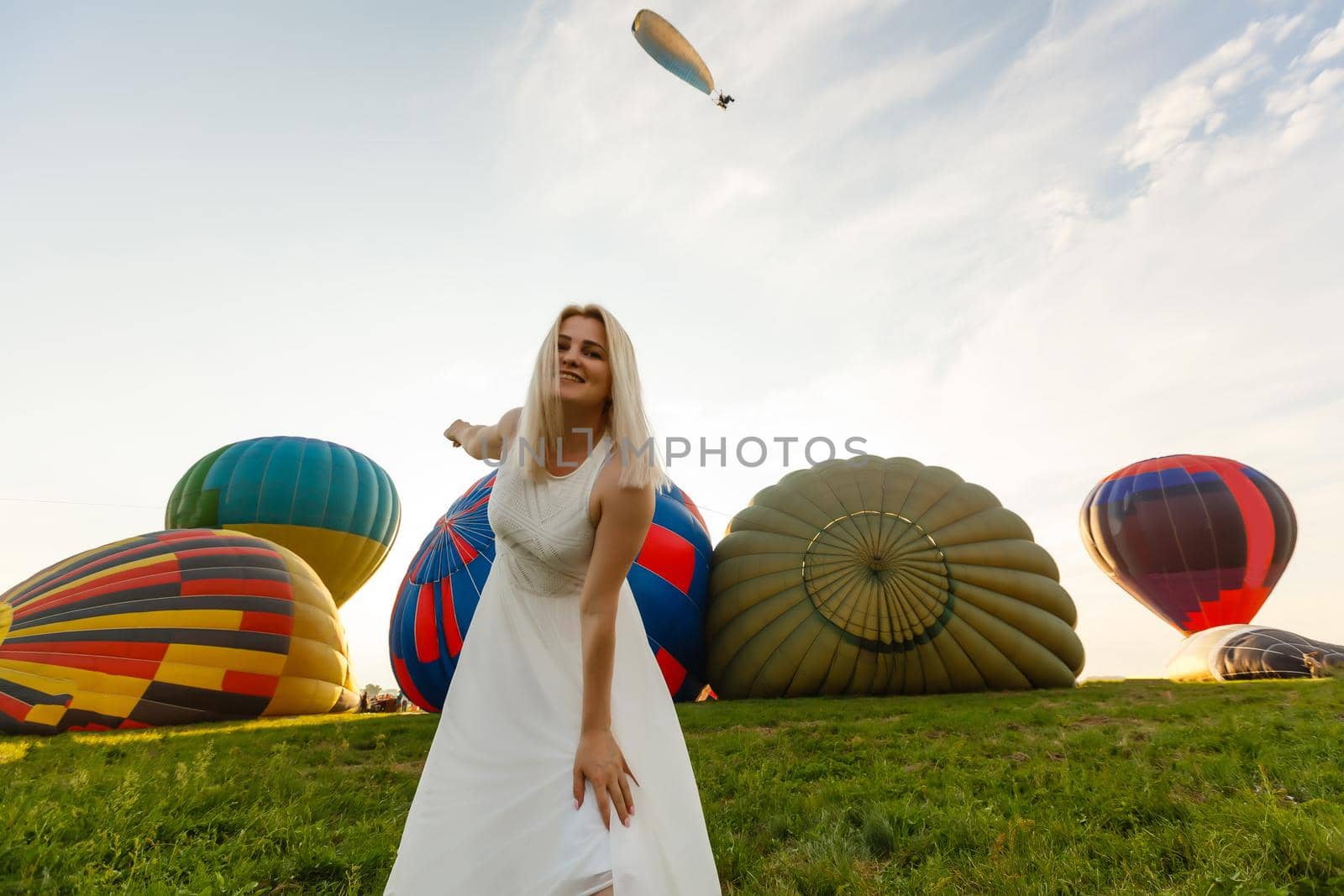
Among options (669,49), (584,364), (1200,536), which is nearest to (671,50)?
(669,49)

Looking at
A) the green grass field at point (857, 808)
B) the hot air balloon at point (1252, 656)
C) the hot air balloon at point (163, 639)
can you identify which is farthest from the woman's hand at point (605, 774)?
the hot air balloon at point (1252, 656)

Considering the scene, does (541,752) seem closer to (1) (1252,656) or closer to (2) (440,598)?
(2) (440,598)

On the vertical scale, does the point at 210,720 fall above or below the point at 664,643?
below

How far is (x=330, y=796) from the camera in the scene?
3889 mm

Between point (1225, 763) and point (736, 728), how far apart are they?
3380 millimetres

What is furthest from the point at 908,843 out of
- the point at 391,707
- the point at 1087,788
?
the point at 391,707

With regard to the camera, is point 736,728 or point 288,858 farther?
point 736,728

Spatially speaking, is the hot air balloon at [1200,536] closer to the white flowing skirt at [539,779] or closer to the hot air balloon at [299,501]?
the hot air balloon at [299,501]

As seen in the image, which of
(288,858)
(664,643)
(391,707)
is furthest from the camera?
(391,707)

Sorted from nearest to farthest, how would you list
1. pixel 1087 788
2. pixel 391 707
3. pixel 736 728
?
pixel 1087 788 → pixel 736 728 → pixel 391 707

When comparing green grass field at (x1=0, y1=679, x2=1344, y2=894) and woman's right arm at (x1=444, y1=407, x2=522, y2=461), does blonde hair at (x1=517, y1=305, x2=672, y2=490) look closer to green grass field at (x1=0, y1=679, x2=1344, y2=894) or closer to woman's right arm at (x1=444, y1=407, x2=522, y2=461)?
woman's right arm at (x1=444, y1=407, x2=522, y2=461)

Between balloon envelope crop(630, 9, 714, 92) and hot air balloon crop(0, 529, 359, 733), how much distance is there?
10.9 meters

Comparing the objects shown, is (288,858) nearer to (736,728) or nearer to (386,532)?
(736,728)

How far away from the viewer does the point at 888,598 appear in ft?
28.9
